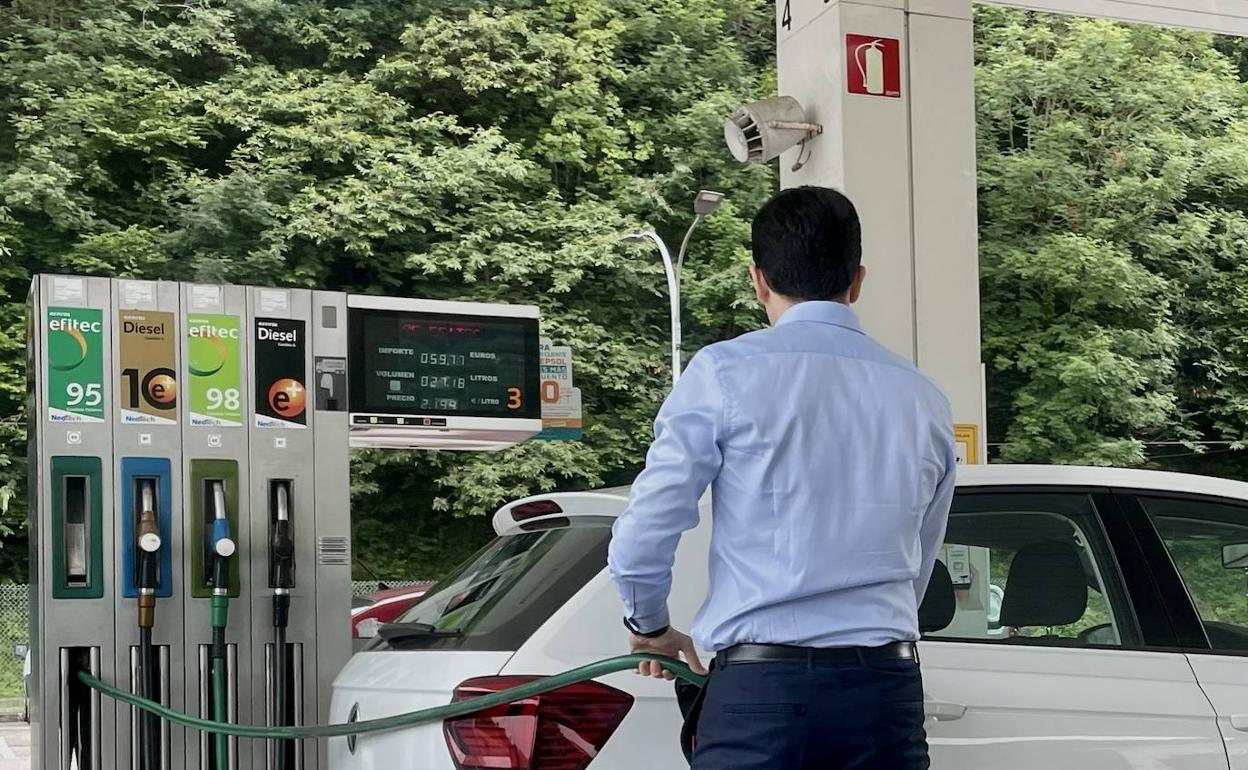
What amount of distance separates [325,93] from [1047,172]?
11854mm

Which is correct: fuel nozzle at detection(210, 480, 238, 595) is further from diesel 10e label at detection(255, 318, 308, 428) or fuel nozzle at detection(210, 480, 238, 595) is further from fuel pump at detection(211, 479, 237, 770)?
diesel 10e label at detection(255, 318, 308, 428)

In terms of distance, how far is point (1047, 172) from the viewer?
24500 millimetres

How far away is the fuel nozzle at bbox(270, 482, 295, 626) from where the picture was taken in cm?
388

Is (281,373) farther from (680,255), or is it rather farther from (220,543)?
(680,255)

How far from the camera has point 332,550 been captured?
4059 millimetres

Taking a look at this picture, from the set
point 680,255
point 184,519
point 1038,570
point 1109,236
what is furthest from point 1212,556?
point 1109,236

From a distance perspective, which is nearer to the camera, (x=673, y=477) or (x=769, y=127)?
(x=673, y=477)

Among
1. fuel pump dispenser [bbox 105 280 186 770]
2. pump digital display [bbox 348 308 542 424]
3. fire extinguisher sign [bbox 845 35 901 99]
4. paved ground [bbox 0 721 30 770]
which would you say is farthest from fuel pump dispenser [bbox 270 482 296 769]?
paved ground [bbox 0 721 30 770]

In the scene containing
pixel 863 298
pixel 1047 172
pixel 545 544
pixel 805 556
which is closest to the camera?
pixel 805 556

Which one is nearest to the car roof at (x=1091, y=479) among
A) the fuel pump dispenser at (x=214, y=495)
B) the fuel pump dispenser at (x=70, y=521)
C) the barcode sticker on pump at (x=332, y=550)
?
the barcode sticker on pump at (x=332, y=550)

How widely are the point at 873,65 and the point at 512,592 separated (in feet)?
13.7

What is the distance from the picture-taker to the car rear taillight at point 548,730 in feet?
8.43

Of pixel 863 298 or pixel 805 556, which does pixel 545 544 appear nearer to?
pixel 805 556

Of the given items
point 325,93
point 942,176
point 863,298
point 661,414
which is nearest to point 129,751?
point 661,414
